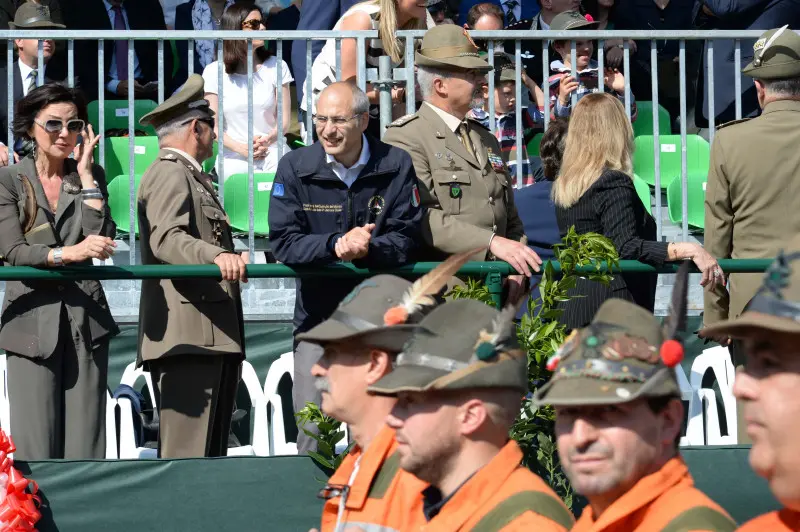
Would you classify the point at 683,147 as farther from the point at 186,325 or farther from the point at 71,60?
the point at 186,325

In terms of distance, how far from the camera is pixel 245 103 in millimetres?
8562

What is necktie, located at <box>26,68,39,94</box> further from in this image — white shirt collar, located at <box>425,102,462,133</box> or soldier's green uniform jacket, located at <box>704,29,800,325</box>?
soldier's green uniform jacket, located at <box>704,29,800,325</box>

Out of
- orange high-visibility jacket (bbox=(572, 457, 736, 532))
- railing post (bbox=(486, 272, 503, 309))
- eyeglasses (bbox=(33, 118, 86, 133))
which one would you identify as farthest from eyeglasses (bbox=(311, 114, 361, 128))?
orange high-visibility jacket (bbox=(572, 457, 736, 532))

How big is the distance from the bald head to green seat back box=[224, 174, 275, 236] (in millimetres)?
2436

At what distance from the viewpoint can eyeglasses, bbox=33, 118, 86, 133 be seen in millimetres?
6383

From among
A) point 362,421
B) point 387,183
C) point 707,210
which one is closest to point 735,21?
point 707,210

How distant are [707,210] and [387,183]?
1.40m

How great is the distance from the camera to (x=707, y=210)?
20.5 feet

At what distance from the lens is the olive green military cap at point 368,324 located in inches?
160

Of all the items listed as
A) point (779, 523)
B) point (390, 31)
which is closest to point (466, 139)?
point (390, 31)

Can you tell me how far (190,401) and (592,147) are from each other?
6.78 ft

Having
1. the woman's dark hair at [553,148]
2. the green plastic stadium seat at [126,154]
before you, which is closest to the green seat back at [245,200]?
the green plastic stadium seat at [126,154]

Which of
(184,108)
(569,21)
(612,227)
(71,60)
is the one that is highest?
(569,21)

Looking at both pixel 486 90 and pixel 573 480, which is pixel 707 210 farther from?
pixel 573 480
